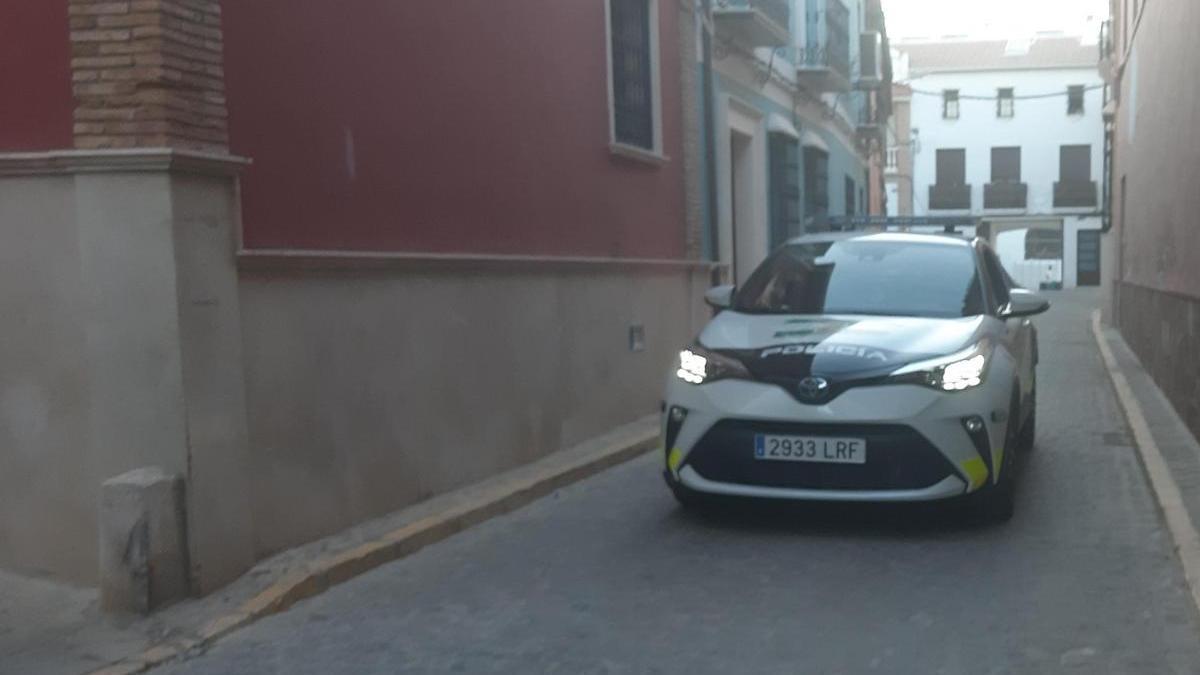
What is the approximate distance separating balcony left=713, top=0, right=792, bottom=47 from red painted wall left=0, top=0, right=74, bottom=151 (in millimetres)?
9578

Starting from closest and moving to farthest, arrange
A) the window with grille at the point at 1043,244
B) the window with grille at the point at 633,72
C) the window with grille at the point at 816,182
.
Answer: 1. the window with grille at the point at 633,72
2. the window with grille at the point at 816,182
3. the window with grille at the point at 1043,244

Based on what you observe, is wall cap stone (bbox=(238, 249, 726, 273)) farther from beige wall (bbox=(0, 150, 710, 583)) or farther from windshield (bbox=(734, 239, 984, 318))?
windshield (bbox=(734, 239, 984, 318))

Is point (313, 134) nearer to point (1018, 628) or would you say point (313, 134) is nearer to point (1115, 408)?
point (1018, 628)

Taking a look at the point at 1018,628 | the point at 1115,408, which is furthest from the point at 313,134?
the point at 1115,408

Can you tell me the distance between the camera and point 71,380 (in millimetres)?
5652

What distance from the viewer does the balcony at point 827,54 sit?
62.3 feet

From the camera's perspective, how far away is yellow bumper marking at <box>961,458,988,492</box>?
664 centimetres

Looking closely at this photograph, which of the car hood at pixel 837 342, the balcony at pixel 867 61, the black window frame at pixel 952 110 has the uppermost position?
the black window frame at pixel 952 110

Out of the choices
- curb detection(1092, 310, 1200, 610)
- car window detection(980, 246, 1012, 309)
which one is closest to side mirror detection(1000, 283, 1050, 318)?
car window detection(980, 246, 1012, 309)

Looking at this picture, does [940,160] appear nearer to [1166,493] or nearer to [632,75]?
[632,75]

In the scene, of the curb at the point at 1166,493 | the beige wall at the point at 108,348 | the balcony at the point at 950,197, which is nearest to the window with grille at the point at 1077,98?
the balcony at the point at 950,197

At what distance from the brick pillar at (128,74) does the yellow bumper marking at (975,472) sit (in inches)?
156

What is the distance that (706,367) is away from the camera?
279 inches

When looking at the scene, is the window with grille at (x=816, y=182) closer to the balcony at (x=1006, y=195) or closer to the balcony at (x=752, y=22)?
the balcony at (x=752, y=22)
